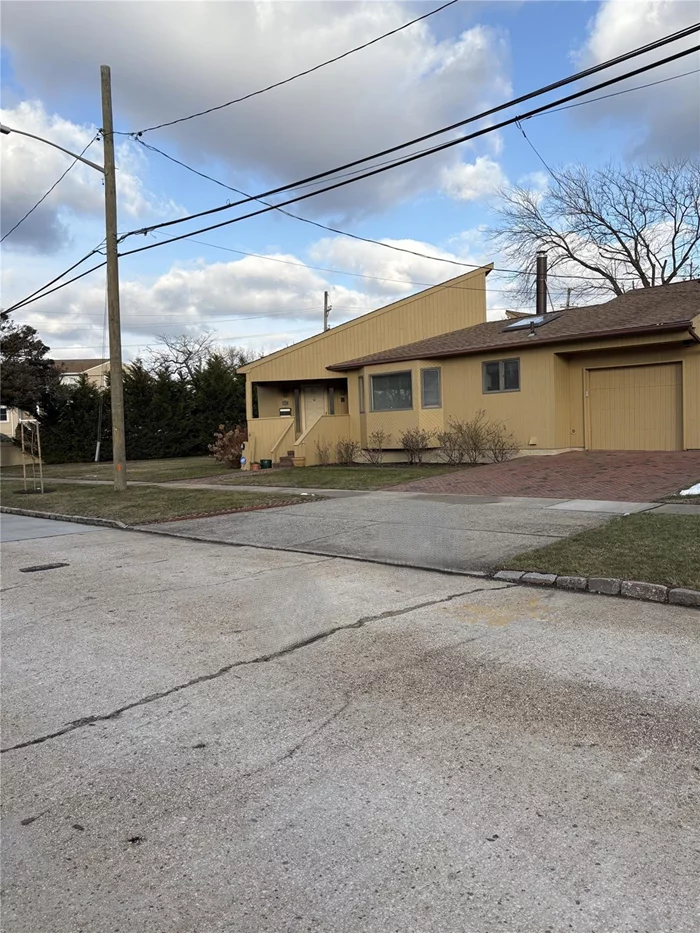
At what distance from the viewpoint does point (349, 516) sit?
11.5 metres

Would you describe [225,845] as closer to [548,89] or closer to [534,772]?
[534,772]

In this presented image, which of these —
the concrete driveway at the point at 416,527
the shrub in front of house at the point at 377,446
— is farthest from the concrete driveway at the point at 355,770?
the shrub in front of house at the point at 377,446

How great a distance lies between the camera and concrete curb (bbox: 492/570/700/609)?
19.8 ft

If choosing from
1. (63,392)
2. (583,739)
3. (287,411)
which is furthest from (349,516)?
(63,392)

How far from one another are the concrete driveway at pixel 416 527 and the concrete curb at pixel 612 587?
1.76ft

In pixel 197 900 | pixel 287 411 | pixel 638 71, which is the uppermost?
pixel 638 71

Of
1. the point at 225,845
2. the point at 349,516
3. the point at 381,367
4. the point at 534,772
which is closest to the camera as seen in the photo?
the point at 225,845

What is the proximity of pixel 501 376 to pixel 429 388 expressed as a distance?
2427 mm

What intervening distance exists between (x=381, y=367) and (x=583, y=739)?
18862 mm

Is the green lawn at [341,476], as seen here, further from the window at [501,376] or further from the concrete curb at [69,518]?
the concrete curb at [69,518]

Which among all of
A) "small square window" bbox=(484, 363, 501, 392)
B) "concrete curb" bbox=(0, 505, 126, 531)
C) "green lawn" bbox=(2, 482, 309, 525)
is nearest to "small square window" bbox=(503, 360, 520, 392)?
"small square window" bbox=(484, 363, 501, 392)

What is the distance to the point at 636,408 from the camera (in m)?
17.9

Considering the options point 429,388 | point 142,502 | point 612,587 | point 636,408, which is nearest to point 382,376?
point 429,388

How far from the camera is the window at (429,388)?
21.0 m
